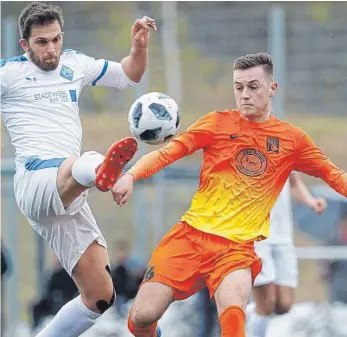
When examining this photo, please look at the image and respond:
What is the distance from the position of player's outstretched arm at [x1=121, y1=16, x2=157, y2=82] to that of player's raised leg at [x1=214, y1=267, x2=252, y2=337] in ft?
5.29

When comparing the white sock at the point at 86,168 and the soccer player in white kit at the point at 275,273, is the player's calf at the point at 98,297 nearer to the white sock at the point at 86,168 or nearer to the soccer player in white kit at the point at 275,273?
the white sock at the point at 86,168

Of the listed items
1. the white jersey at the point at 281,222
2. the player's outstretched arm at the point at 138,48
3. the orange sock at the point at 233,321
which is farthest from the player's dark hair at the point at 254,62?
the white jersey at the point at 281,222

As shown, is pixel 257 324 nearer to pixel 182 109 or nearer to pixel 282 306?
pixel 282 306

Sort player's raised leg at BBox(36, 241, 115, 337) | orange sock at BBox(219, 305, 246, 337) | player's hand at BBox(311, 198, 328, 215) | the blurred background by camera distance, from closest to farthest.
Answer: orange sock at BBox(219, 305, 246, 337), player's raised leg at BBox(36, 241, 115, 337), player's hand at BBox(311, 198, 328, 215), the blurred background

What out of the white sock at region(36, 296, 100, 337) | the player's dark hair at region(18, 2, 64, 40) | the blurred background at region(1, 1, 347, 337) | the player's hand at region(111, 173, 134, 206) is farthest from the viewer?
the blurred background at region(1, 1, 347, 337)

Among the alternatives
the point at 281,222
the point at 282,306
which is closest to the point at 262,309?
the point at 282,306

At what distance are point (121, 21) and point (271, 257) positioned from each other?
405cm

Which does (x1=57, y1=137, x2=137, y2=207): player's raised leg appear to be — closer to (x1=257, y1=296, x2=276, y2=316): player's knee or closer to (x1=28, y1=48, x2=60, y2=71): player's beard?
(x1=28, y1=48, x2=60, y2=71): player's beard

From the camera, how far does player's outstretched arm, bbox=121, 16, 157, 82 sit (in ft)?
23.3

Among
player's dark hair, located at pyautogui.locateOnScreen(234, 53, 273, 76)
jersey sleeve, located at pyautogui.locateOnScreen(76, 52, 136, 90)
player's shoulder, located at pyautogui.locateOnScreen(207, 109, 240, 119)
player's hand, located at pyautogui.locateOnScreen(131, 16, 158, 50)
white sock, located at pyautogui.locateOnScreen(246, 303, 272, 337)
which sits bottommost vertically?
white sock, located at pyautogui.locateOnScreen(246, 303, 272, 337)

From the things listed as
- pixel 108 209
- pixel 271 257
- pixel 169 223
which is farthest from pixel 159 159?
pixel 108 209

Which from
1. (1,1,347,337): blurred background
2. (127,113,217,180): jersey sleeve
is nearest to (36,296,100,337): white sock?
(127,113,217,180): jersey sleeve

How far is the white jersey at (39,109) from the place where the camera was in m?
6.99

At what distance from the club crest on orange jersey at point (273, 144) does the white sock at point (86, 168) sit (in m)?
1.00
